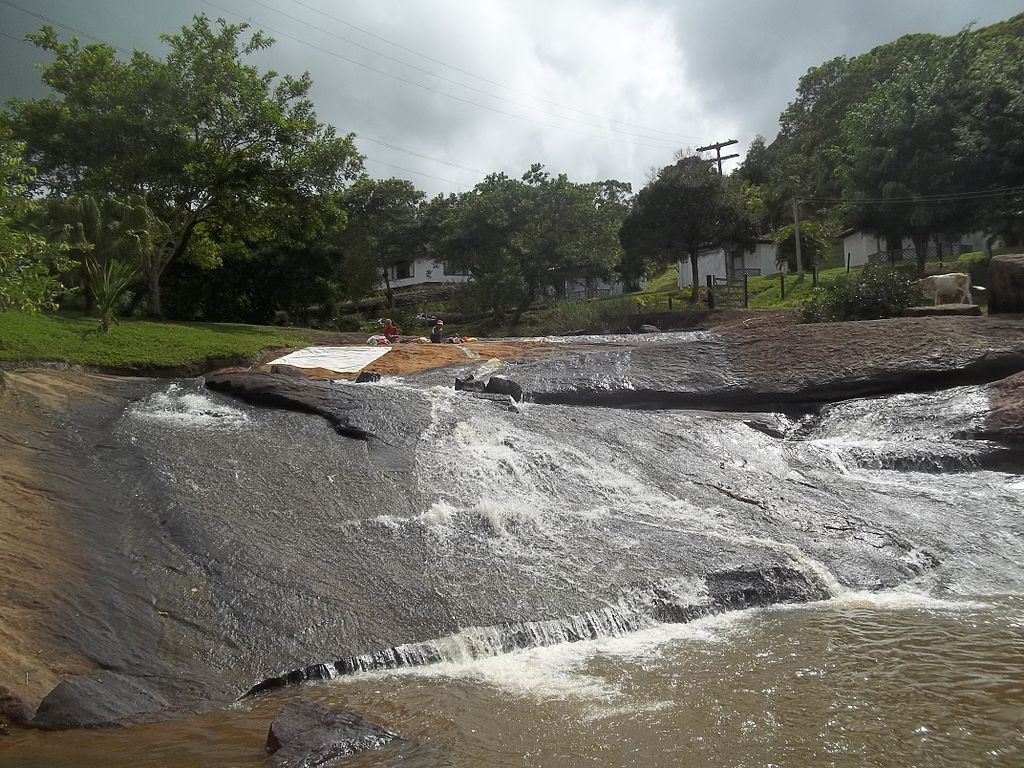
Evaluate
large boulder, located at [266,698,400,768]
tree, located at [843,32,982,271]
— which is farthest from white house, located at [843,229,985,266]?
large boulder, located at [266,698,400,768]

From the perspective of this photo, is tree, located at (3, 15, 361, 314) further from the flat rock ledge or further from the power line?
the power line

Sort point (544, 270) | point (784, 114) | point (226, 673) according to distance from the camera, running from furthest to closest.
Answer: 1. point (784, 114)
2. point (544, 270)
3. point (226, 673)

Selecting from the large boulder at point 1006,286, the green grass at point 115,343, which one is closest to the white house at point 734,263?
the large boulder at point 1006,286

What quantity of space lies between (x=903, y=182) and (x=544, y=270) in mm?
16789

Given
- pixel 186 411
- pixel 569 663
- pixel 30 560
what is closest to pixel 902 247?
pixel 186 411

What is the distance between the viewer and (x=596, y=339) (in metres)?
21.0

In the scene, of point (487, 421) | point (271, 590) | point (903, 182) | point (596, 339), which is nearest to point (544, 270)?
point (903, 182)

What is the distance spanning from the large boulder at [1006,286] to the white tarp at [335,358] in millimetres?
12034

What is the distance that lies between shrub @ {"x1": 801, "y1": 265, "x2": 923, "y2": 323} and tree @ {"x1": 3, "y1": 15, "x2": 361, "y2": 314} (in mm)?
16800

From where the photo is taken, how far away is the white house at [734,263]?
5097 centimetres

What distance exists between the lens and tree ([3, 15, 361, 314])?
24.0m

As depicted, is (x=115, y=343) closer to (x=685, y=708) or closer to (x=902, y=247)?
(x=685, y=708)

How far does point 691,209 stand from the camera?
35781 mm

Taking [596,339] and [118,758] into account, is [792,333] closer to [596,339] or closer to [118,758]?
[596,339]
